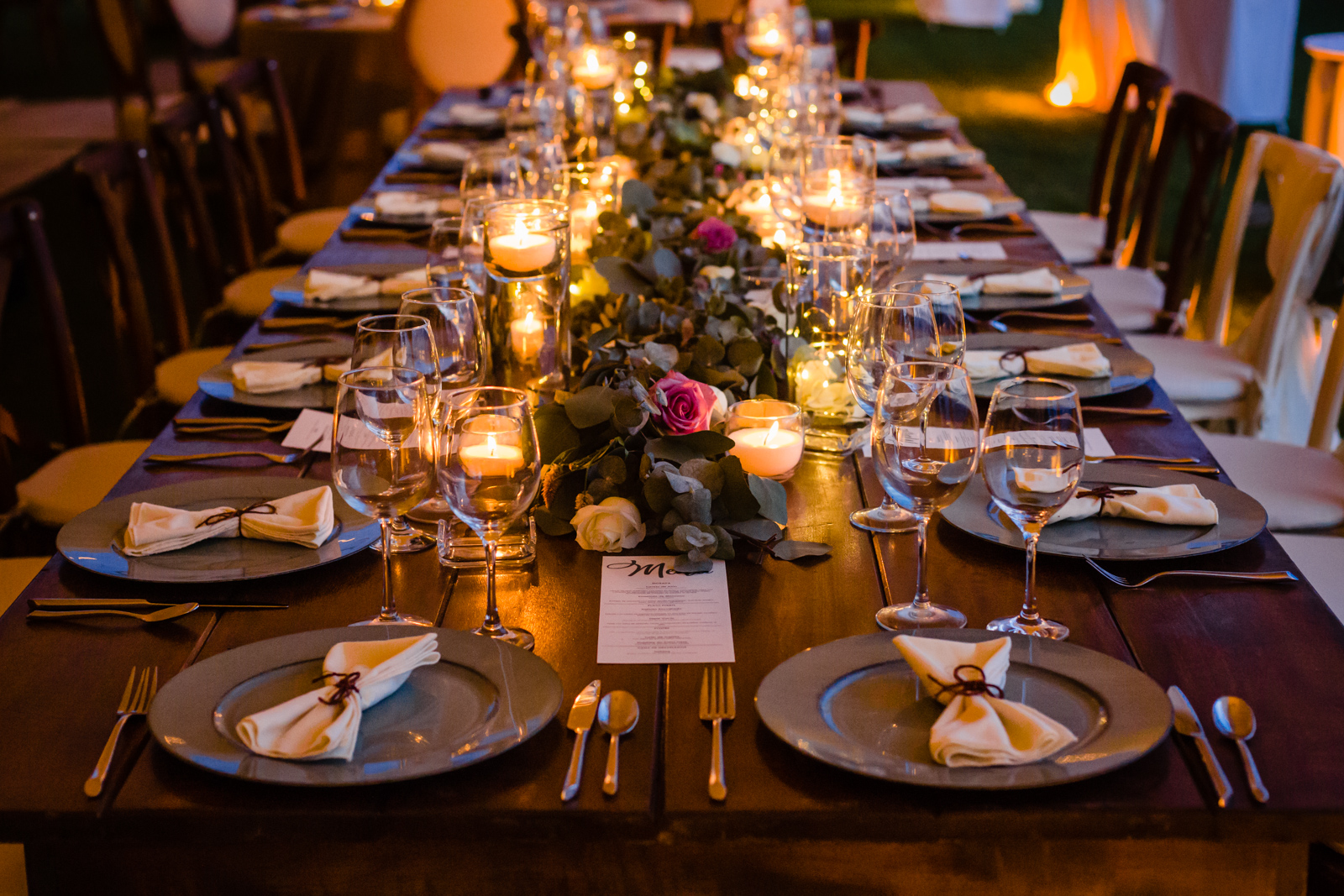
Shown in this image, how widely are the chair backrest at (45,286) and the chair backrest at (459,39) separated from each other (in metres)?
3.43

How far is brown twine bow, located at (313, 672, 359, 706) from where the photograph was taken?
1098 mm

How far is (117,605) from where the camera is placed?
135cm

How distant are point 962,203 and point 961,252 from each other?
36 centimetres

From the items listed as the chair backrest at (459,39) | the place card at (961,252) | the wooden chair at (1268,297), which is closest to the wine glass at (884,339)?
the place card at (961,252)

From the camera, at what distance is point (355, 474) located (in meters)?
1.25

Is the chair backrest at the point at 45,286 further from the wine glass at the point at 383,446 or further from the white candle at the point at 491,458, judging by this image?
the white candle at the point at 491,458

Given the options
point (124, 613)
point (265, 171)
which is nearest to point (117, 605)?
point (124, 613)

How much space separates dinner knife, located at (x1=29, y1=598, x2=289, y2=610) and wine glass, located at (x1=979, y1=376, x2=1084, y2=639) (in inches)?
29.1

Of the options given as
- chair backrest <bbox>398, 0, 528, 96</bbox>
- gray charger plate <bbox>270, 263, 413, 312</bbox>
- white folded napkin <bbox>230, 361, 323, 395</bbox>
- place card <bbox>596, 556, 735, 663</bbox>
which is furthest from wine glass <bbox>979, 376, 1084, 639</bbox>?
chair backrest <bbox>398, 0, 528, 96</bbox>

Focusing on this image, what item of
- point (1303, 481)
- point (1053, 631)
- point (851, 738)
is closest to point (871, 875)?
point (851, 738)

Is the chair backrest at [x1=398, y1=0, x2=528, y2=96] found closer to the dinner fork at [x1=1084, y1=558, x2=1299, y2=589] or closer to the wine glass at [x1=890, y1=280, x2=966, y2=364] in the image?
the wine glass at [x1=890, y1=280, x2=966, y2=364]

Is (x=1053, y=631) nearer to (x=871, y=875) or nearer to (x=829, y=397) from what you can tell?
(x=871, y=875)

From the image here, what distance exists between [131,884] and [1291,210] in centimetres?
256

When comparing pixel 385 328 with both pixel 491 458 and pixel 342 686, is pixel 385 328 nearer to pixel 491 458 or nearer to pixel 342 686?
pixel 491 458
